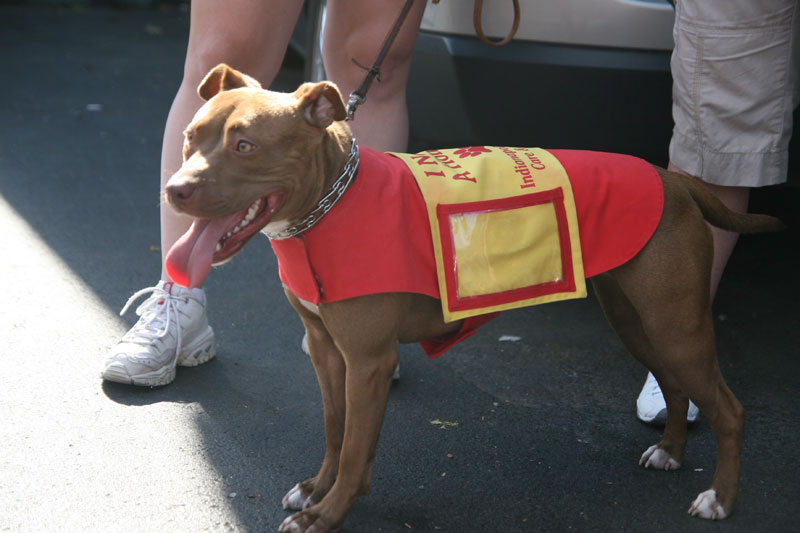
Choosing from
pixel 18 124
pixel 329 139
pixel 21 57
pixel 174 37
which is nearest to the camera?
pixel 329 139

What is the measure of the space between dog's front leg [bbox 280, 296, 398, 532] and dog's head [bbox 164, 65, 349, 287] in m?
0.36

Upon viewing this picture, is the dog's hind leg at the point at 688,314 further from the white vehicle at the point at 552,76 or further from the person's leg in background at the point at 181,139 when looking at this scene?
the person's leg in background at the point at 181,139

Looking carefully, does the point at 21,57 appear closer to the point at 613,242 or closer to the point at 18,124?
the point at 18,124

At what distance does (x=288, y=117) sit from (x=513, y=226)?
2.28 feet

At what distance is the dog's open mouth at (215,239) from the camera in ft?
6.79

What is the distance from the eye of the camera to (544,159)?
7.94ft

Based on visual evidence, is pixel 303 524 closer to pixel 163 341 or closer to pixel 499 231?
pixel 499 231

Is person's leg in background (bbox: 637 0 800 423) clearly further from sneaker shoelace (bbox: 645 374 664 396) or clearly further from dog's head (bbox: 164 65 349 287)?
dog's head (bbox: 164 65 349 287)

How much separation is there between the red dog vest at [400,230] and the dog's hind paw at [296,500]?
23.7 inches

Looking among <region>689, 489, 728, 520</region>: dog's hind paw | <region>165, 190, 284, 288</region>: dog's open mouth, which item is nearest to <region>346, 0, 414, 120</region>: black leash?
<region>165, 190, 284, 288</region>: dog's open mouth

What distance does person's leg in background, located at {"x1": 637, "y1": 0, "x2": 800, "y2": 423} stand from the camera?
2.69 metres

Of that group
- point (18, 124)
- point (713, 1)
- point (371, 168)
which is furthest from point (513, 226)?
point (18, 124)

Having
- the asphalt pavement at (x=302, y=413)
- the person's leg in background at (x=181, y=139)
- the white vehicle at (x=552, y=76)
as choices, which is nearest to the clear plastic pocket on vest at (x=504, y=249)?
the asphalt pavement at (x=302, y=413)

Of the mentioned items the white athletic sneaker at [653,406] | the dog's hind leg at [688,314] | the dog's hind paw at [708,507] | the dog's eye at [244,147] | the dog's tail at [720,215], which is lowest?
the white athletic sneaker at [653,406]
